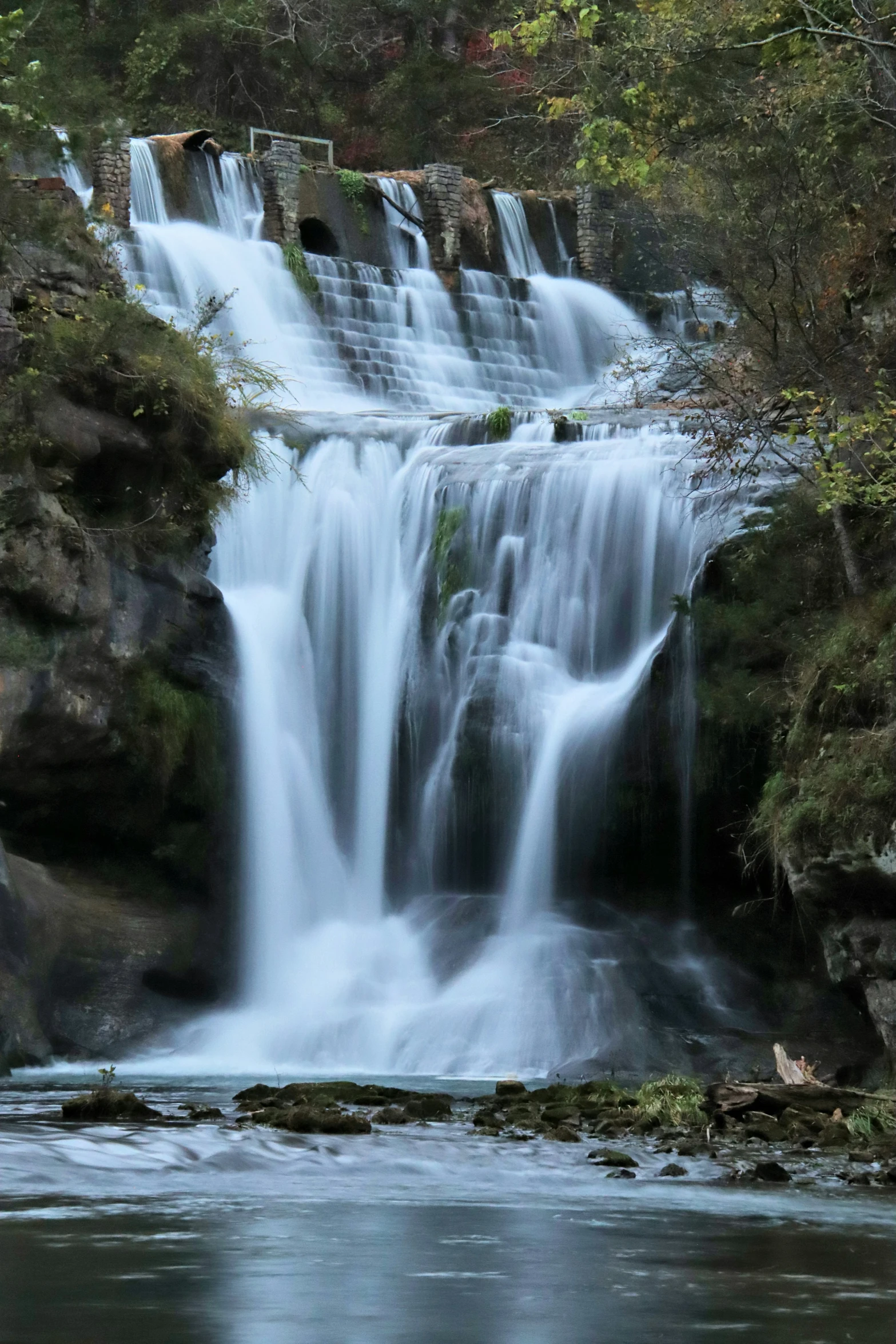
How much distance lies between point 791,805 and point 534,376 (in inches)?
787

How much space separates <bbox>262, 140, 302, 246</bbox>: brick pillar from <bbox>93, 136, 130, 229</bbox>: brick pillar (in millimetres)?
2970

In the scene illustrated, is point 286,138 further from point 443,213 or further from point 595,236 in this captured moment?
point 595,236

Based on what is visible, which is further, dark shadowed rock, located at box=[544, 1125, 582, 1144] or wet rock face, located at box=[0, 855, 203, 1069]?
wet rock face, located at box=[0, 855, 203, 1069]

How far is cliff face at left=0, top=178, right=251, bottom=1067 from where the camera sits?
49.7ft

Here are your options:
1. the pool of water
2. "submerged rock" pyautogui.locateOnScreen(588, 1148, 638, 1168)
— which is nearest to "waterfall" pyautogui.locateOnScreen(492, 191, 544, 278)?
the pool of water

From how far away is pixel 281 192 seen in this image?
32656mm

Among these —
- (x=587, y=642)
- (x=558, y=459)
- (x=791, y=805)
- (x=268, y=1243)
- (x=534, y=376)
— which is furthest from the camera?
(x=534, y=376)

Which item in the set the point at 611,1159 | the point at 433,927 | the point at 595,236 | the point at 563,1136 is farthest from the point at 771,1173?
the point at 595,236

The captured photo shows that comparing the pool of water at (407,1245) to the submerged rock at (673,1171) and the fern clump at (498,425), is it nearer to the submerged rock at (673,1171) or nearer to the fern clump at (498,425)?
the submerged rock at (673,1171)

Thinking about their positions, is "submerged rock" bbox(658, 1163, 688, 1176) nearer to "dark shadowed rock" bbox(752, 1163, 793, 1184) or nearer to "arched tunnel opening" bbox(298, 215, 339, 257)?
"dark shadowed rock" bbox(752, 1163, 793, 1184)

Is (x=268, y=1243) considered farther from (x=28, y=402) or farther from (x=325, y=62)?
(x=325, y=62)

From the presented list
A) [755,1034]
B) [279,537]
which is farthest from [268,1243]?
[279,537]

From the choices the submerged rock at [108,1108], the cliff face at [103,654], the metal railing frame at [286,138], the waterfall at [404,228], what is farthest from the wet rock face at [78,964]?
the metal railing frame at [286,138]

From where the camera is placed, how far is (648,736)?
16516 millimetres
